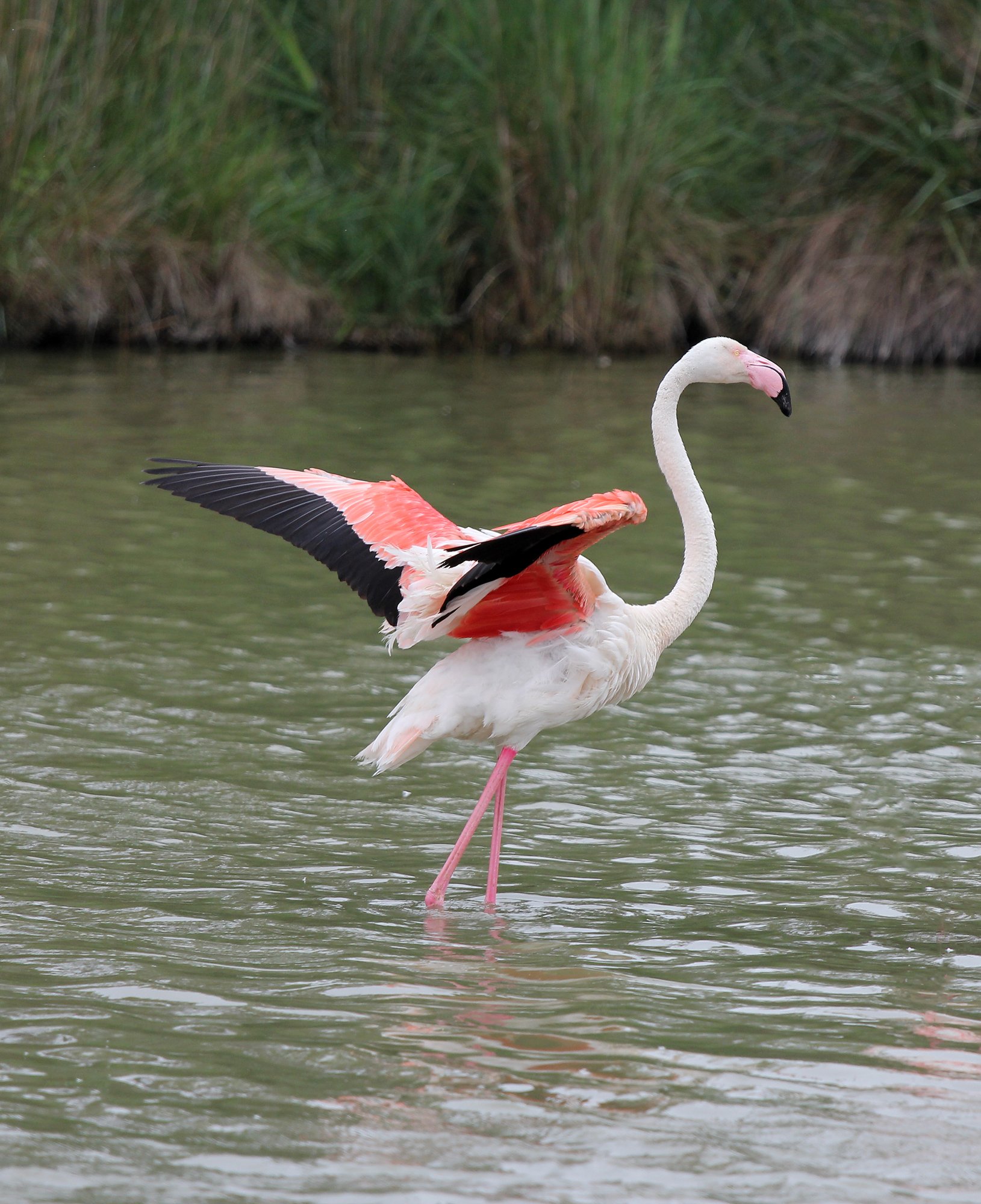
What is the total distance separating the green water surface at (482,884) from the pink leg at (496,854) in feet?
0.22

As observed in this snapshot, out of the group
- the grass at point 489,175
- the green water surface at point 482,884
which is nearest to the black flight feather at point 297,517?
the green water surface at point 482,884

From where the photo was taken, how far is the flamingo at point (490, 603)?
4.43 m

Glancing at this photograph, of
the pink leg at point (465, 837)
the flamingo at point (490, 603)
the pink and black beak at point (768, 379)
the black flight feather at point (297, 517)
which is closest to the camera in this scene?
the pink leg at point (465, 837)

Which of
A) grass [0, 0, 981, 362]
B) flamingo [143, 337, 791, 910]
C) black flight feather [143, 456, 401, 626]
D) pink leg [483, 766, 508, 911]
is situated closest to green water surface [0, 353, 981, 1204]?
pink leg [483, 766, 508, 911]

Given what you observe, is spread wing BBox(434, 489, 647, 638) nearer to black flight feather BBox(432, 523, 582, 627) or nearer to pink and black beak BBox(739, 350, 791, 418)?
black flight feather BBox(432, 523, 582, 627)

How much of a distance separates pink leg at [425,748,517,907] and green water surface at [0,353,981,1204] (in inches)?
2.8

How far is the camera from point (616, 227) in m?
13.6

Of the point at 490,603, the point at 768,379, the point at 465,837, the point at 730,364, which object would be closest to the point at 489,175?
the point at 730,364

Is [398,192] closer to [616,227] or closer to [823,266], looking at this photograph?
[616,227]

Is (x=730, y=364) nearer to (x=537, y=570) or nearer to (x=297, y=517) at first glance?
(x=537, y=570)

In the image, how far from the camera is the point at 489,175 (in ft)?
46.2

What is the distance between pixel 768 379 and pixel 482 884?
159cm

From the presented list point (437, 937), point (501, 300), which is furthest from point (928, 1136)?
point (501, 300)

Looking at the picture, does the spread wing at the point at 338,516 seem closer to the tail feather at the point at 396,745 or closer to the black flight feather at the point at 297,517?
the black flight feather at the point at 297,517
